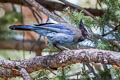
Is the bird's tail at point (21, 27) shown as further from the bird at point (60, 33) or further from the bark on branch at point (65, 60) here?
the bark on branch at point (65, 60)

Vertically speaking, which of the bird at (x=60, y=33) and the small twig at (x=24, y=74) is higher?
the bird at (x=60, y=33)

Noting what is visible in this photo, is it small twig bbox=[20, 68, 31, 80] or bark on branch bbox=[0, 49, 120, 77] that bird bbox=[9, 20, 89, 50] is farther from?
small twig bbox=[20, 68, 31, 80]

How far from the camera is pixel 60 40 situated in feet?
5.29

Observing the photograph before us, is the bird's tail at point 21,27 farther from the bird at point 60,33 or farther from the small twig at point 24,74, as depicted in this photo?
the small twig at point 24,74

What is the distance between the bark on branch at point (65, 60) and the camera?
1387 millimetres

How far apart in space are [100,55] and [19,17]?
7.30ft

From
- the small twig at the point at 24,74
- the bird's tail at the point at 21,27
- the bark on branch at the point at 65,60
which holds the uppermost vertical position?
the bird's tail at the point at 21,27

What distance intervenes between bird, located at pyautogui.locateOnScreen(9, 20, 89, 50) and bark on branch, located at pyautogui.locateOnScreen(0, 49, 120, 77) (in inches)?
4.1

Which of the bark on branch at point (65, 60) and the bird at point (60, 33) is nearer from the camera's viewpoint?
the bark on branch at point (65, 60)

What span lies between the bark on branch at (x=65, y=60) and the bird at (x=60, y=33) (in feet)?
0.34

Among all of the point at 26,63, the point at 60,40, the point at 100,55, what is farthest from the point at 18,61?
the point at 100,55

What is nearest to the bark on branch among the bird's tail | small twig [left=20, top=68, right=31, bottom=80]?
small twig [left=20, top=68, right=31, bottom=80]

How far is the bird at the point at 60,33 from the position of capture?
1.62 metres

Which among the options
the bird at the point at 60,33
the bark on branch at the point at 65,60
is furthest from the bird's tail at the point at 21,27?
the bark on branch at the point at 65,60
